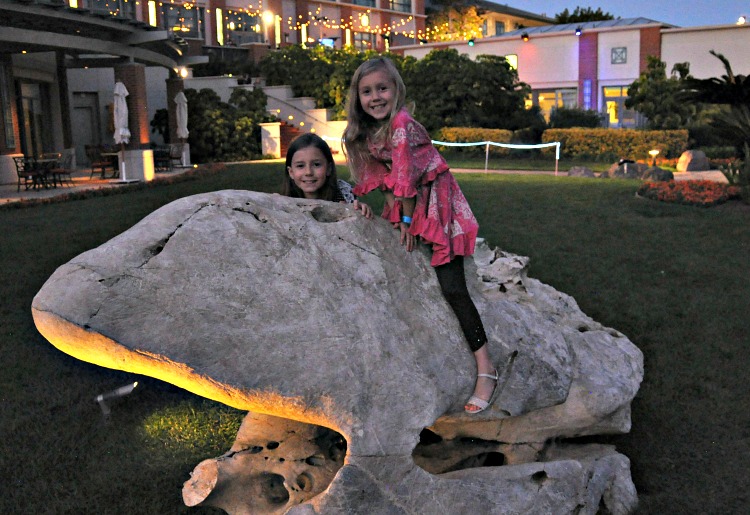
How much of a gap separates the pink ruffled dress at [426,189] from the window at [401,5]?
156ft

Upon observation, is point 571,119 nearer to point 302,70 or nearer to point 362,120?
point 302,70

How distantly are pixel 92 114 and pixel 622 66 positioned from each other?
24.5 metres

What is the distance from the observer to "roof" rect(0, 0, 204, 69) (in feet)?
51.1

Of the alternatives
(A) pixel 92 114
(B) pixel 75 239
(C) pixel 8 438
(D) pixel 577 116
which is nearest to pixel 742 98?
(D) pixel 577 116

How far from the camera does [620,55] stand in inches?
1423

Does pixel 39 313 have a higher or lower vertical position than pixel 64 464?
higher

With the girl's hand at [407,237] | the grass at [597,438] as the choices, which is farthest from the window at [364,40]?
the girl's hand at [407,237]

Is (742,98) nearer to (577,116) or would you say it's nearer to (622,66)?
(577,116)

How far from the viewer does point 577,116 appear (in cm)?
3114

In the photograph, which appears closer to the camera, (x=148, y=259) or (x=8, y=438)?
(x=148, y=259)

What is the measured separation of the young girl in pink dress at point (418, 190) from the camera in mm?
3725

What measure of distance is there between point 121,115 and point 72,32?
8.08 feet

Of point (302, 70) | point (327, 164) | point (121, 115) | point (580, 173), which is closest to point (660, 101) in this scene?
point (580, 173)

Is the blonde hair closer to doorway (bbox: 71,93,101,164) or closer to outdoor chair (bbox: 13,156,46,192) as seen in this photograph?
outdoor chair (bbox: 13,156,46,192)
